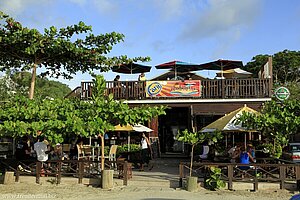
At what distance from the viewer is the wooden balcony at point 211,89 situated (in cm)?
1947

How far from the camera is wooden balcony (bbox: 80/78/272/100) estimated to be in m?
19.5

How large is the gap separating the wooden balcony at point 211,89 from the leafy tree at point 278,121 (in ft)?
26.5

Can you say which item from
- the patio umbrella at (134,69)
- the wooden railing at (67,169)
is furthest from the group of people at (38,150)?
the patio umbrella at (134,69)

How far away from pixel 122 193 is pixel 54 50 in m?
5.32

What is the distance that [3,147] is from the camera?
59.6 ft

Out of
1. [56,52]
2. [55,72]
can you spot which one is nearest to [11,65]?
[55,72]

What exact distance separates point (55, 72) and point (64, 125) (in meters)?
4.99

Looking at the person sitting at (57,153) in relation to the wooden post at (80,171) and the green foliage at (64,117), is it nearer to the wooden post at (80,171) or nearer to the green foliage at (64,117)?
the wooden post at (80,171)

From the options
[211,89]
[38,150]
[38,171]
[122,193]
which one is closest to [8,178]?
[38,171]

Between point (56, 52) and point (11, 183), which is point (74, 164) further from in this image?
point (56, 52)

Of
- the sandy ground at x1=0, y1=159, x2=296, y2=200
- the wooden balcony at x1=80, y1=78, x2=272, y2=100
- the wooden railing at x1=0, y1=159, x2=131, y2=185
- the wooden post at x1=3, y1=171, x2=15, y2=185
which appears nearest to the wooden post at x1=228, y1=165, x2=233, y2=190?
the sandy ground at x1=0, y1=159, x2=296, y2=200

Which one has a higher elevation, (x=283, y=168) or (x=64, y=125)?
(x=64, y=125)

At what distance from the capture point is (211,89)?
2002cm

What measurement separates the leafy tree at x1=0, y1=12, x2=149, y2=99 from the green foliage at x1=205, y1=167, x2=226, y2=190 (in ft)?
15.5
